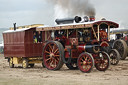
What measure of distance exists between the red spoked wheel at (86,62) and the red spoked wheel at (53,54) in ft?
3.60

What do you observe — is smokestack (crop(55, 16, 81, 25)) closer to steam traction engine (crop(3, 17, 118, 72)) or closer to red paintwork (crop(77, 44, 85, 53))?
steam traction engine (crop(3, 17, 118, 72))

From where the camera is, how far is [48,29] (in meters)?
13.2

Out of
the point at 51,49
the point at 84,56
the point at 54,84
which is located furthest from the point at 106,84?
the point at 51,49

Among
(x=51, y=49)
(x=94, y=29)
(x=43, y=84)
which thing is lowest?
(x=43, y=84)

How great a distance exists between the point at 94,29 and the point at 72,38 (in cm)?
109

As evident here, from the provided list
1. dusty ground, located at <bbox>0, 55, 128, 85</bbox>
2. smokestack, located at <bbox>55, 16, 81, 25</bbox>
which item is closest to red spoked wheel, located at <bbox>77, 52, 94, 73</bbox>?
dusty ground, located at <bbox>0, 55, 128, 85</bbox>

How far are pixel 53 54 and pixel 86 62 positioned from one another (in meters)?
2.02

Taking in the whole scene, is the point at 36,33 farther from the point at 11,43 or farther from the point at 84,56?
the point at 84,56

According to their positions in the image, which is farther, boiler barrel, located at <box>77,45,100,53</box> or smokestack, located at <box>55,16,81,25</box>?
smokestack, located at <box>55,16,81,25</box>

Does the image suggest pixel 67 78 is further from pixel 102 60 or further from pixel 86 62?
pixel 102 60

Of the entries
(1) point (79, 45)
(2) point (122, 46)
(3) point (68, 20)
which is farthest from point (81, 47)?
(2) point (122, 46)

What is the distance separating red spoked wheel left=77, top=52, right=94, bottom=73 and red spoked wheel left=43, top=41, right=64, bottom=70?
110 centimetres

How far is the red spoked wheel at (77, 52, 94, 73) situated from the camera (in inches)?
446

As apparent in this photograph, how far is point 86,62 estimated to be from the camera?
454 inches
